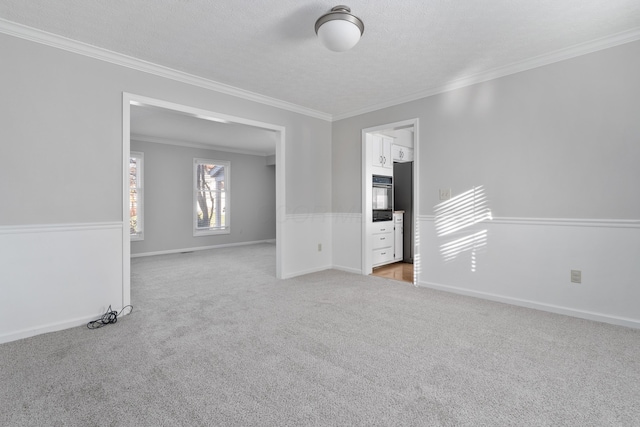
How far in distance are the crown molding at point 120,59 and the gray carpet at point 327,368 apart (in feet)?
7.93

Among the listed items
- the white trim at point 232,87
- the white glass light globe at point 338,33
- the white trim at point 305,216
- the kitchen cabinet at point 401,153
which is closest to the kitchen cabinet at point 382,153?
the kitchen cabinet at point 401,153

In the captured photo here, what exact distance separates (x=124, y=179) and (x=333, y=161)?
Answer: 9.85ft

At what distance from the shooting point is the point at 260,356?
2162 millimetres

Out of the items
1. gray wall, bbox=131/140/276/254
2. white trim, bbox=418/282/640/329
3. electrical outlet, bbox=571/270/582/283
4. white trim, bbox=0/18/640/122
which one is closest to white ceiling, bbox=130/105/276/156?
gray wall, bbox=131/140/276/254

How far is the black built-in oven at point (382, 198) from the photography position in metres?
4.97

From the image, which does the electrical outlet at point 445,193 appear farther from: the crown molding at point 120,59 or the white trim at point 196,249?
the white trim at point 196,249

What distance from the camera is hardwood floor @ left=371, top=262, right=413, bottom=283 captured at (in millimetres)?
4465

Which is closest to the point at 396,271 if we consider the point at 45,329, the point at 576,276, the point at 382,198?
the point at 382,198

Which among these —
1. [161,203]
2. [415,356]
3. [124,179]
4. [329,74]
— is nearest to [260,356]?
[415,356]

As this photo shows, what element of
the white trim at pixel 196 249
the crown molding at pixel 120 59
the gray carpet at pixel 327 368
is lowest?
the gray carpet at pixel 327 368

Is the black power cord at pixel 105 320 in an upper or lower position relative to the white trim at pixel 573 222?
Result: lower

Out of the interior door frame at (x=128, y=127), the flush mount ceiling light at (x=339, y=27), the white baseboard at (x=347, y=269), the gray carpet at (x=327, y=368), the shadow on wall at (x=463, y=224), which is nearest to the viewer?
the gray carpet at (x=327, y=368)

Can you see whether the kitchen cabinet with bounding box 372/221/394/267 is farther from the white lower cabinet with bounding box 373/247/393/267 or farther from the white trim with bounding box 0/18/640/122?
the white trim with bounding box 0/18/640/122

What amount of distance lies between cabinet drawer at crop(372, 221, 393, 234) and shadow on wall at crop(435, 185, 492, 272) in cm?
122
